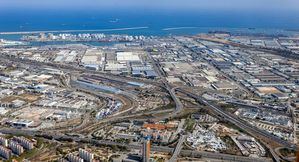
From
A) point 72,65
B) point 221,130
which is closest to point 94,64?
point 72,65


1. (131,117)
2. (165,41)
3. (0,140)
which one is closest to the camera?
(0,140)

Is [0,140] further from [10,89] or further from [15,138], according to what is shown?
[10,89]

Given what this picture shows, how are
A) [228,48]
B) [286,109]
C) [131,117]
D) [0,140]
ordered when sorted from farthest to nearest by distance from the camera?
[228,48], [286,109], [131,117], [0,140]

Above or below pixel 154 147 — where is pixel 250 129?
above

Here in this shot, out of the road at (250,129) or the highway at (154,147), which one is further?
the road at (250,129)

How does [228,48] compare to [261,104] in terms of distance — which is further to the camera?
[228,48]

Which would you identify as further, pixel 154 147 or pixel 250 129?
pixel 250 129

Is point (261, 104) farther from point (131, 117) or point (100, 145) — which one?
point (100, 145)

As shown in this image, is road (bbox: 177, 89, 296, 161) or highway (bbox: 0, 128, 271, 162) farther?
road (bbox: 177, 89, 296, 161)

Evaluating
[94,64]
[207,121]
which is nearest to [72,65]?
[94,64]
